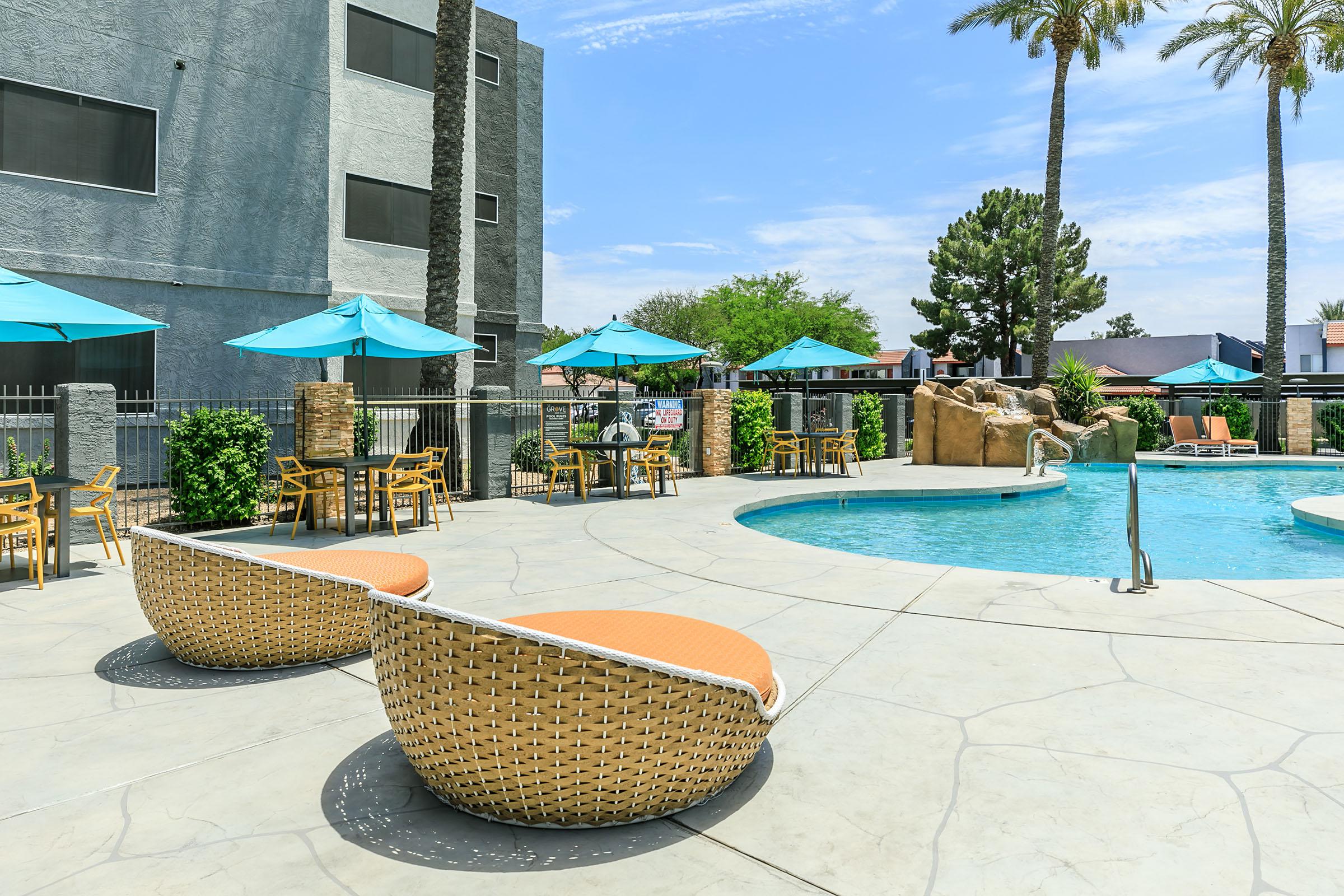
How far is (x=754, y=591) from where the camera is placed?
602 cm

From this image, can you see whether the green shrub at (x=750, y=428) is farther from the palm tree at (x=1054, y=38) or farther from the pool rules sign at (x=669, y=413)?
the palm tree at (x=1054, y=38)

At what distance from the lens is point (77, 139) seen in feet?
43.1

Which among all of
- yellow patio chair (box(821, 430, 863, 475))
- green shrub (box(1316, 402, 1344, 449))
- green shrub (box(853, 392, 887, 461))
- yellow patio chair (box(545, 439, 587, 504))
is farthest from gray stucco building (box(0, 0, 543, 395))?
green shrub (box(1316, 402, 1344, 449))

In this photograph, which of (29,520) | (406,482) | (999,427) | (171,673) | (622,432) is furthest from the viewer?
(999,427)

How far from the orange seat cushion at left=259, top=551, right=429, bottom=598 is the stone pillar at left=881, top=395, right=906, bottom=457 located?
17.2m

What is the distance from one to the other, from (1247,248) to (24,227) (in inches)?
1279

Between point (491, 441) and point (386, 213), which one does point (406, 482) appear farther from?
point (386, 213)

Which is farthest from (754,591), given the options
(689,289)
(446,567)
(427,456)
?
(689,289)

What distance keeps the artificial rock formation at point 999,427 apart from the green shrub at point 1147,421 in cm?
128

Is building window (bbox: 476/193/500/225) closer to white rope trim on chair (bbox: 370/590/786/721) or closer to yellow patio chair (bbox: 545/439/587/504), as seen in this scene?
yellow patio chair (bbox: 545/439/587/504)

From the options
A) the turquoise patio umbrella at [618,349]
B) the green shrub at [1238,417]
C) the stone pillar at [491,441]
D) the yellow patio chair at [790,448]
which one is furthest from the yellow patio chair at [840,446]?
the green shrub at [1238,417]

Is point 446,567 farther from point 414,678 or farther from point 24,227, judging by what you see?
point 24,227

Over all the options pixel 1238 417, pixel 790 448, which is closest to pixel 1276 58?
pixel 1238 417

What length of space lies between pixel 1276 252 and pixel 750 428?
57.2 ft
